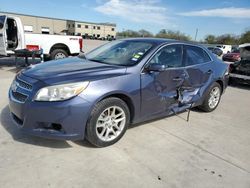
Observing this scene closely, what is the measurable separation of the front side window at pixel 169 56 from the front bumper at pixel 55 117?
4.90 feet

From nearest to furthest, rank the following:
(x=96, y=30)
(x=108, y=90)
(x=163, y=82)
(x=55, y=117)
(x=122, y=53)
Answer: (x=55, y=117) < (x=108, y=90) < (x=163, y=82) < (x=122, y=53) < (x=96, y=30)

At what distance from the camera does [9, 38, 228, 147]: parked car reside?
303 centimetres

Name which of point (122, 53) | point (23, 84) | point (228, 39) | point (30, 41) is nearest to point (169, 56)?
point (122, 53)

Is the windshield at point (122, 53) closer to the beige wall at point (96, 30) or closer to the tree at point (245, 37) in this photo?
the tree at point (245, 37)

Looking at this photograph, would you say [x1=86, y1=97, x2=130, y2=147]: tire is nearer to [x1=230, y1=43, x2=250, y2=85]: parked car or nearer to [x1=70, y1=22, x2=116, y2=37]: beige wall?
[x1=230, y1=43, x2=250, y2=85]: parked car

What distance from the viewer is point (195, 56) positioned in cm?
484

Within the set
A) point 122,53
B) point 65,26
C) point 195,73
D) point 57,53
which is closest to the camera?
point 122,53

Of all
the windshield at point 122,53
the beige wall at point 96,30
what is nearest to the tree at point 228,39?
the beige wall at point 96,30

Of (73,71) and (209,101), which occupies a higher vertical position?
(73,71)

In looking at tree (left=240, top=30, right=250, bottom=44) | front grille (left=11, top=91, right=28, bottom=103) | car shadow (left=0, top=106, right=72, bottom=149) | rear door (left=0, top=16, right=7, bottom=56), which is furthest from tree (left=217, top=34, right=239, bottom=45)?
front grille (left=11, top=91, right=28, bottom=103)

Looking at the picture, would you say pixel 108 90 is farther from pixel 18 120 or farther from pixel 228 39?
pixel 228 39

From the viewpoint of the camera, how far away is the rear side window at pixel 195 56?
4.62 metres

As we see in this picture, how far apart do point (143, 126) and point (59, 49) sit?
787cm

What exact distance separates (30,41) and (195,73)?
7.98 m
